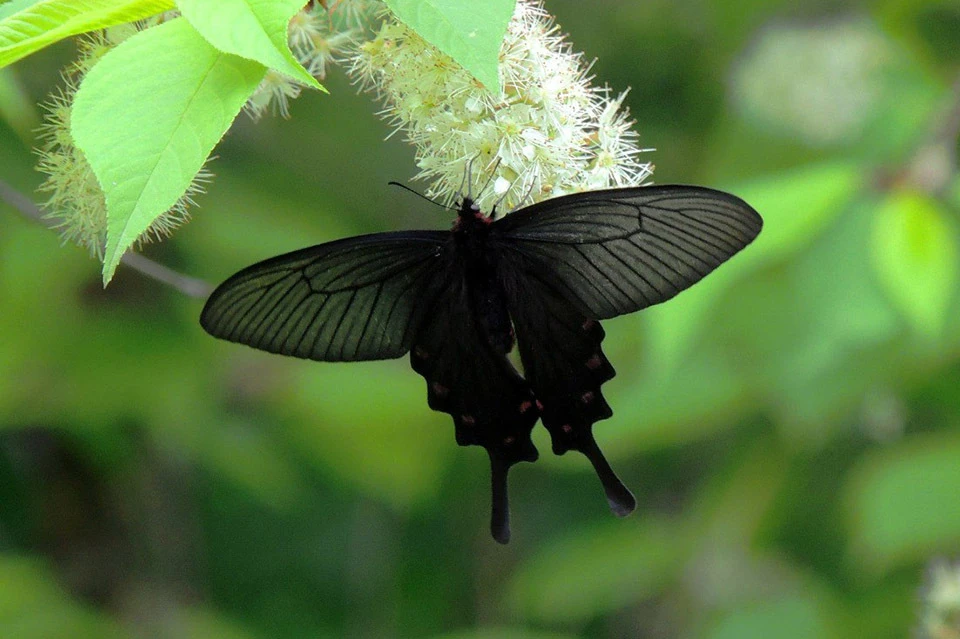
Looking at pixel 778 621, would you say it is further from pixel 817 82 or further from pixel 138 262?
pixel 138 262

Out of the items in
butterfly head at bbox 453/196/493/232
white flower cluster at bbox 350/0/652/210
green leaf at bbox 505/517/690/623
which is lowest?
green leaf at bbox 505/517/690/623

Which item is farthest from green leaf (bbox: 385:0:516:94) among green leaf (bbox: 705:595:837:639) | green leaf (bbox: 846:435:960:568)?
green leaf (bbox: 705:595:837:639)

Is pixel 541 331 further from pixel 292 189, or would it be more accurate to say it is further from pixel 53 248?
pixel 292 189

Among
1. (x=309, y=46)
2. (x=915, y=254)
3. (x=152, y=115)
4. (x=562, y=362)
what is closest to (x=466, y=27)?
(x=152, y=115)

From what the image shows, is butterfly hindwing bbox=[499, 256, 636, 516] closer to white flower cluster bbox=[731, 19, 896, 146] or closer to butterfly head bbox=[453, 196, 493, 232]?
butterfly head bbox=[453, 196, 493, 232]

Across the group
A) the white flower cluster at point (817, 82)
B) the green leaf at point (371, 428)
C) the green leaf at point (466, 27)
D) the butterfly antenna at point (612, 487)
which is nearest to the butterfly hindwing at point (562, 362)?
the butterfly antenna at point (612, 487)

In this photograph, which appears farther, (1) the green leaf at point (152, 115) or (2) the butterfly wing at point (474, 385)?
(2) the butterfly wing at point (474, 385)

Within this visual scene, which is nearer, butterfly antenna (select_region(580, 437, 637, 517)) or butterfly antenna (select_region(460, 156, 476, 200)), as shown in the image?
butterfly antenna (select_region(460, 156, 476, 200))

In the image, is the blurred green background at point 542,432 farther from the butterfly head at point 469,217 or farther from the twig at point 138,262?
the twig at point 138,262
